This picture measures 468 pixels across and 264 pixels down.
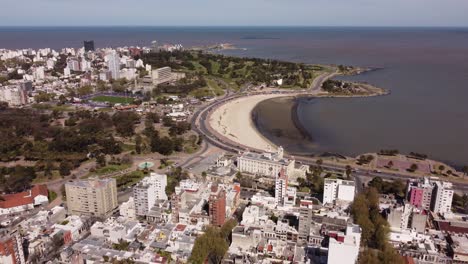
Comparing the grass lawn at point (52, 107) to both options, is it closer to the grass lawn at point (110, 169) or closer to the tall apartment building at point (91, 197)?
the grass lawn at point (110, 169)

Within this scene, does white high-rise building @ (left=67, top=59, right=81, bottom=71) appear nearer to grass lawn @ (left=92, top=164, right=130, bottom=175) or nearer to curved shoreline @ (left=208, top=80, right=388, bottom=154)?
curved shoreline @ (left=208, top=80, right=388, bottom=154)

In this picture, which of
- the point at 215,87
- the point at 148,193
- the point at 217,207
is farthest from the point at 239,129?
the point at 215,87

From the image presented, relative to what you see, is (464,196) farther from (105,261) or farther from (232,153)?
(105,261)

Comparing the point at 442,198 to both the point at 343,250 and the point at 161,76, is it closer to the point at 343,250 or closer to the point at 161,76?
the point at 343,250

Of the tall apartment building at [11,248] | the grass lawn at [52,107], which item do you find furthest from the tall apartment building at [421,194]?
the grass lawn at [52,107]

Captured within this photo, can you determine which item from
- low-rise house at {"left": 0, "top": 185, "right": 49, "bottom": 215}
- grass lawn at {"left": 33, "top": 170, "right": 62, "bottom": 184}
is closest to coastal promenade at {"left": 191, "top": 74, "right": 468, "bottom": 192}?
grass lawn at {"left": 33, "top": 170, "right": 62, "bottom": 184}
